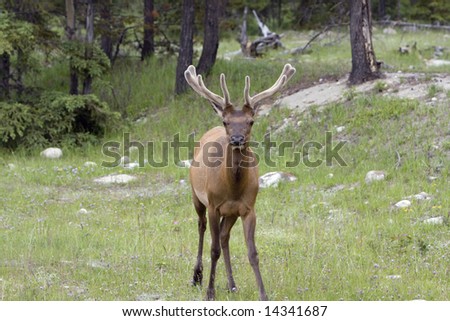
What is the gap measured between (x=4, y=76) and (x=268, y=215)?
8.42 m

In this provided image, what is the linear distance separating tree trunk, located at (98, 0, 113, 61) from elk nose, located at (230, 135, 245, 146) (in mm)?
12592

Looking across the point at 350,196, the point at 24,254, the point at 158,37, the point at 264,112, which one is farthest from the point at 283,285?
the point at 158,37

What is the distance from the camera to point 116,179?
43.0 feet

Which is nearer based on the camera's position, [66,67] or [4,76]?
[4,76]

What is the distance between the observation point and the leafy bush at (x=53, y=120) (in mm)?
15531

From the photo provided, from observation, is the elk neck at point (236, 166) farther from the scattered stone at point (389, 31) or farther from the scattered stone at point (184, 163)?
the scattered stone at point (389, 31)

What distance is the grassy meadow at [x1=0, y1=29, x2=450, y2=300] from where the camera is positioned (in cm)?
747

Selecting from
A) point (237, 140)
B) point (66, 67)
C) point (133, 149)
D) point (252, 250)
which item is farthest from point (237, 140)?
point (66, 67)

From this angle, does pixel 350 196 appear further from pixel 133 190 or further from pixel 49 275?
pixel 49 275

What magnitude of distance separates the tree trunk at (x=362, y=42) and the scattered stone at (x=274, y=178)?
3.59m

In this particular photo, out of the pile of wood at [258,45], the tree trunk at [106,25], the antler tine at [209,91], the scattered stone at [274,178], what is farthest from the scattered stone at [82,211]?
the pile of wood at [258,45]

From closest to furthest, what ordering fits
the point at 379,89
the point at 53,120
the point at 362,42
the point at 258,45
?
the point at 379,89 → the point at 362,42 → the point at 53,120 → the point at 258,45

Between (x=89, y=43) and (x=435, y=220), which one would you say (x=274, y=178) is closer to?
(x=435, y=220)

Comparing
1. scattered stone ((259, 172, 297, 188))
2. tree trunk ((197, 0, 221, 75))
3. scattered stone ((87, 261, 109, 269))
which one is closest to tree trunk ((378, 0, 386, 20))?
tree trunk ((197, 0, 221, 75))
